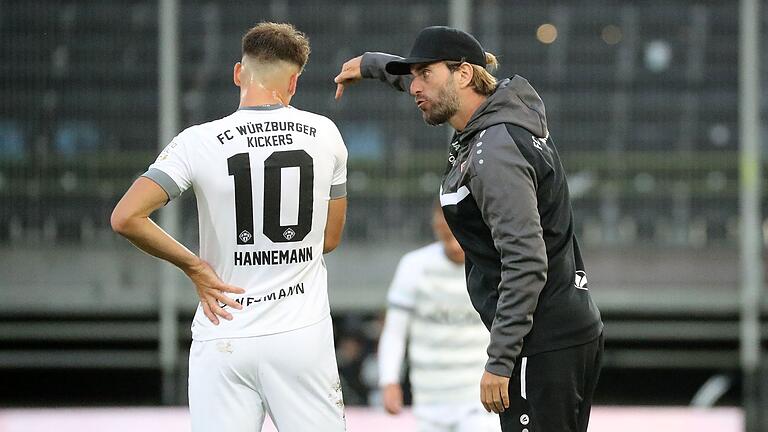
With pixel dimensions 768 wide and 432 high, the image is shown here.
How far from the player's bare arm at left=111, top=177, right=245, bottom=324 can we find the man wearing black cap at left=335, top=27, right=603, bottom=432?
0.54m

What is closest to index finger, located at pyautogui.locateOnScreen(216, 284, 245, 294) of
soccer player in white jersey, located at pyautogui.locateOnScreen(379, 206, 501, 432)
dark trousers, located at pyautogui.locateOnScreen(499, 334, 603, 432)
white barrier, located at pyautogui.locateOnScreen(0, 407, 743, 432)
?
dark trousers, located at pyautogui.locateOnScreen(499, 334, 603, 432)

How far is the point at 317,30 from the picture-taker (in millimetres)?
7707

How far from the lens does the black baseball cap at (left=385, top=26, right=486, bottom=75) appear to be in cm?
278

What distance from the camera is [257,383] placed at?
2852 mm

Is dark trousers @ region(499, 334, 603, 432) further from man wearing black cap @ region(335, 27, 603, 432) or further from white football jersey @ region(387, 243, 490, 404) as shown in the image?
white football jersey @ region(387, 243, 490, 404)

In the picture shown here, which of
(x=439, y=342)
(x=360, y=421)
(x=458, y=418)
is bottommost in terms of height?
(x=360, y=421)

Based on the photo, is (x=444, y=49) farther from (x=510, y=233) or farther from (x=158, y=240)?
(x=158, y=240)

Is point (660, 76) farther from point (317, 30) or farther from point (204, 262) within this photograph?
point (204, 262)

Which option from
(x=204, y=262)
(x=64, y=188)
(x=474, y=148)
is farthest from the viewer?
(x=64, y=188)

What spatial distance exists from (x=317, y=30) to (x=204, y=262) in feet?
16.4

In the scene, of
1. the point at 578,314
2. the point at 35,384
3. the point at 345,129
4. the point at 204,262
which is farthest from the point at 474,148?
the point at 35,384

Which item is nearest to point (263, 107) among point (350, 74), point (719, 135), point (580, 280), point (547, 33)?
point (350, 74)

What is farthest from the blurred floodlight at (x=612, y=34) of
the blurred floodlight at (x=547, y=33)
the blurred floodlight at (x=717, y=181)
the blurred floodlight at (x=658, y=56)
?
the blurred floodlight at (x=717, y=181)

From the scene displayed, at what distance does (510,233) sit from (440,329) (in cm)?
170
